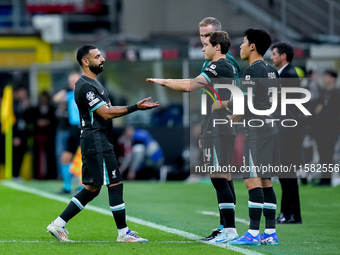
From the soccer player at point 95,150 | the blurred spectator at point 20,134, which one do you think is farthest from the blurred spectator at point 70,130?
the soccer player at point 95,150

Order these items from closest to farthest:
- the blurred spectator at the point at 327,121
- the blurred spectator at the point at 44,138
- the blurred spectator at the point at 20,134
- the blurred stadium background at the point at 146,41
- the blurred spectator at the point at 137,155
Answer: the blurred spectator at the point at 327,121 < the blurred spectator at the point at 137,155 < the blurred spectator at the point at 44,138 < the blurred stadium background at the point at 146,41 < the blurred spectator at the point at 20,134

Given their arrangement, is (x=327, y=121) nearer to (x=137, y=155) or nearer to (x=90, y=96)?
(x=137, y=155)

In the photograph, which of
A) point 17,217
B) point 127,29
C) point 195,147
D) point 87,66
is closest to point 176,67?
point 195,147

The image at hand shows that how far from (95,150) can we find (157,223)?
7.25ft

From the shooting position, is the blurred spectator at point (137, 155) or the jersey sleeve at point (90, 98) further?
the blurred spectator at point (137, 155)

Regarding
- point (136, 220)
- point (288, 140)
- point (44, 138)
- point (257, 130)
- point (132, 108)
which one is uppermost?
point (132, 108)

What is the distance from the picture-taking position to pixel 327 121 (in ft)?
56.1

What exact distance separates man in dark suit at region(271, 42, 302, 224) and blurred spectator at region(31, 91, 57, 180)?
9.80 metres

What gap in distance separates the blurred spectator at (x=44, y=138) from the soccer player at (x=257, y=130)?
11805 millimetres

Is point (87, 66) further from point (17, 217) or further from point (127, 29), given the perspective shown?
point (127, 29)

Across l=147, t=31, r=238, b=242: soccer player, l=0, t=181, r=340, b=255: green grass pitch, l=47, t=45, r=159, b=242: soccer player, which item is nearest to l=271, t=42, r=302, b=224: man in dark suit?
l=0, t=181, r=340, b=255: green grass pitch

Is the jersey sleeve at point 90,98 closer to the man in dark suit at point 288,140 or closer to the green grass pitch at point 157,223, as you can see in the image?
the green grass pitch at point 157,223

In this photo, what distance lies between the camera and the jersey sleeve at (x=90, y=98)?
8500 mm

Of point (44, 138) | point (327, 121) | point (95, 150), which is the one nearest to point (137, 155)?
point (44, 138)
